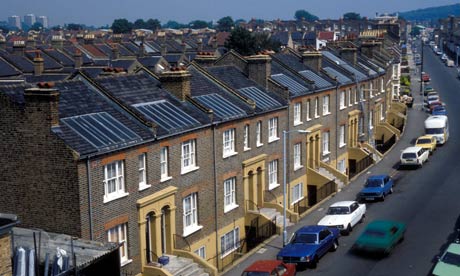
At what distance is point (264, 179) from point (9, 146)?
17643 mm

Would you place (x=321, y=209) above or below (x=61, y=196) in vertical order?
below

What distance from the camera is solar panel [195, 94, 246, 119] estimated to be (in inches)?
1347

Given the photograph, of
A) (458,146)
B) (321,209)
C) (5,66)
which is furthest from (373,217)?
(5,66)

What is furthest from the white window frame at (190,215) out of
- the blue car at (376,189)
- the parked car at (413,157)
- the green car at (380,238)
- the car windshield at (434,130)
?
the car windshield at (434,130)

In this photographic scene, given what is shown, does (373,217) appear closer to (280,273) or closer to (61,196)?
(280,273)

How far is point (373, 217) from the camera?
38969 millimetres

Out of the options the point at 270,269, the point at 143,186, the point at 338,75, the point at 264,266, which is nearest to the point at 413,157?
the point at 338,75

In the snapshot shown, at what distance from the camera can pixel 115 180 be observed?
1017 inches

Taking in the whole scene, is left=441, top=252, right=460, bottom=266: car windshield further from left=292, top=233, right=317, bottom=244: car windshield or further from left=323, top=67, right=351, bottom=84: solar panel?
left=323, top=67, right=351, bottom=84: solar panel

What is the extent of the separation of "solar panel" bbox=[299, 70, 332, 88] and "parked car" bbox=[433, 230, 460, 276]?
2233cm

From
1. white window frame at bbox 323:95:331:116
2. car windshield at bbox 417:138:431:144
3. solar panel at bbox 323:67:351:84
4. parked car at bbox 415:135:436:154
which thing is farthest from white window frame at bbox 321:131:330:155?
car windshield at bbox 417:138:431:144

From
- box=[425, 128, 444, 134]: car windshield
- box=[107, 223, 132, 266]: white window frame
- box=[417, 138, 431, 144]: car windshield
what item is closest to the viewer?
box=[107, 223, 132, 266]: white window frame

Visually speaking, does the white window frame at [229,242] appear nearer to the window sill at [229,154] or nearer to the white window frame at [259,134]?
the window sill at [229,154]

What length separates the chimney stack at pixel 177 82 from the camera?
109 feet
